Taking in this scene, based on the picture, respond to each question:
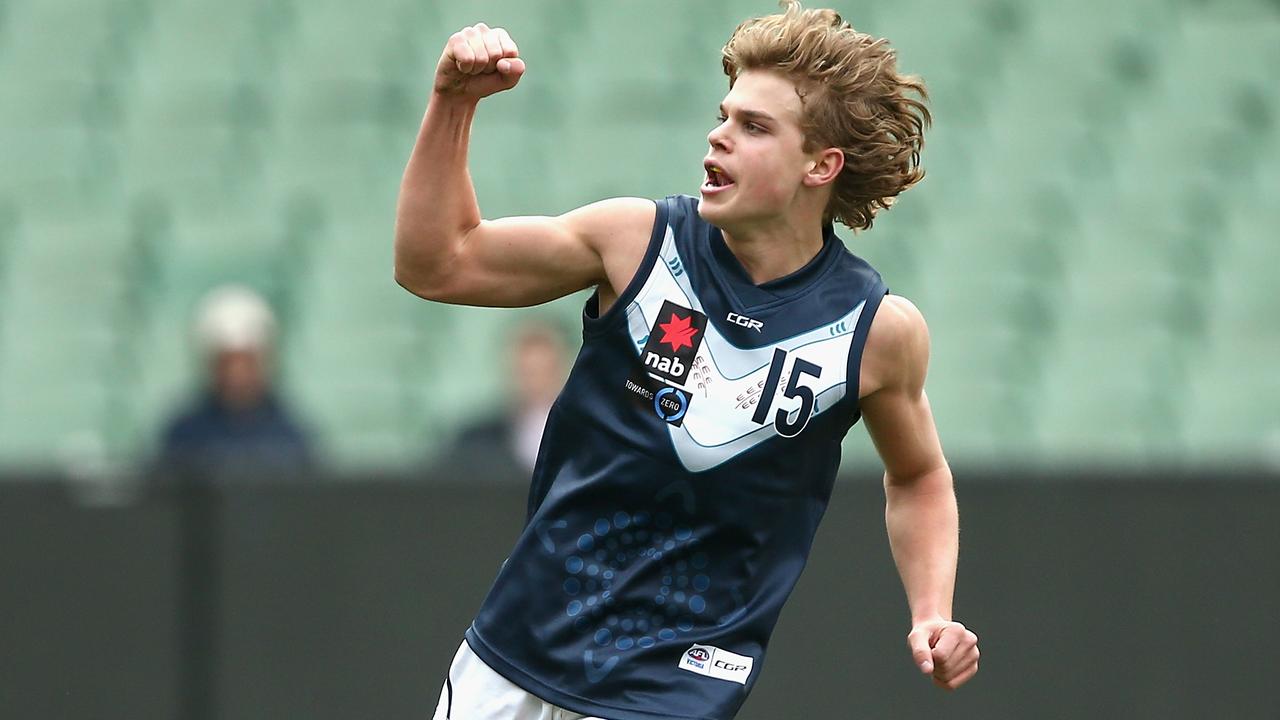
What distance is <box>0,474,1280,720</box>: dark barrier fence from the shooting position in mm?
7219

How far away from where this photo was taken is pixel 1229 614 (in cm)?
742

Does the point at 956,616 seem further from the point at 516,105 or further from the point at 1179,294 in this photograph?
the point at 516,105

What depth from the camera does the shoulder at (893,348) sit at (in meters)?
4.07

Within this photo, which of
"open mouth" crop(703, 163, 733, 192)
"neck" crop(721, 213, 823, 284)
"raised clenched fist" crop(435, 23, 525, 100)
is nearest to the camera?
"raised clenched fist" crop(435, 23, 525, 100)

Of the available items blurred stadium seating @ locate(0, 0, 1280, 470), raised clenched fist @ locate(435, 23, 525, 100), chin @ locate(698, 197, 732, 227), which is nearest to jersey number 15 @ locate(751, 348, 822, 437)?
chin @ locate(698, 197, 732, 227)

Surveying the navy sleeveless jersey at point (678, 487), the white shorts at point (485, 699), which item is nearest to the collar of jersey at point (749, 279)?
the navy sleeveless jersey at point (678, 487)

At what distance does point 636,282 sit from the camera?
404 centimetres

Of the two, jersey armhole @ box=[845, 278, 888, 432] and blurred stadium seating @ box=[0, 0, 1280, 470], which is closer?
jersey armhole @ box=[845, 278, 888, 432]

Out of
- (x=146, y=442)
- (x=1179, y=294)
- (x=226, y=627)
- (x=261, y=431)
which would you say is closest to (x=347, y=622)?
(x=226, y=627)

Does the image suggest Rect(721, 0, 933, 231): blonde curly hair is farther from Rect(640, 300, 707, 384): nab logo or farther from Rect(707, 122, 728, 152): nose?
Rect(640, 300, 707, 384): nab logo

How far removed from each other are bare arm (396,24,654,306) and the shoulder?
0.54m

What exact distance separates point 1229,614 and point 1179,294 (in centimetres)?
257

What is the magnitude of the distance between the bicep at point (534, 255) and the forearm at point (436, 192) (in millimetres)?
44

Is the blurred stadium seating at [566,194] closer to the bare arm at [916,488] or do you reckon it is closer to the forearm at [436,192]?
the bare arm at [916,488]
